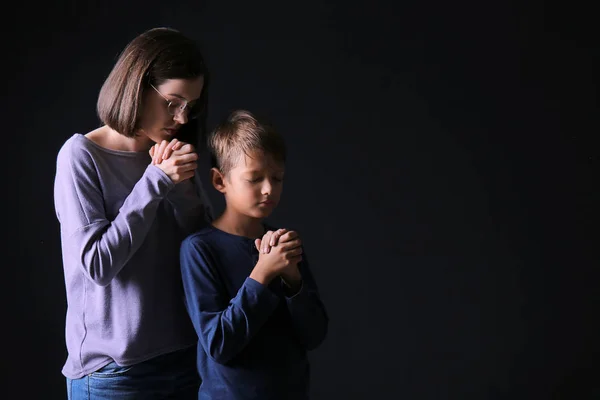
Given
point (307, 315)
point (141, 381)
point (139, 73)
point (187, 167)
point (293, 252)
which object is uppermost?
point (139, 73)

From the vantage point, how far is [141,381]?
1301 millimetres

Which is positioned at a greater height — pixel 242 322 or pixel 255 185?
pixel 255 185

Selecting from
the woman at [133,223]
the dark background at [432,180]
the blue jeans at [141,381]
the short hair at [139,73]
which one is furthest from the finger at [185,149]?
the dark background at [432,180]

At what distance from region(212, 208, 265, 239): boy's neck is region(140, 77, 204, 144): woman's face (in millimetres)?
189

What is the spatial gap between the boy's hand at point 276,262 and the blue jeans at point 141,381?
0.87 ft

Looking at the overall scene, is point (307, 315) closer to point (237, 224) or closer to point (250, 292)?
point (250, 292)

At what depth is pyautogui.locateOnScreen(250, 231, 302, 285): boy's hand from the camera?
1.22 m

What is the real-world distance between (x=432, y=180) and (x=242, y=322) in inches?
52.0

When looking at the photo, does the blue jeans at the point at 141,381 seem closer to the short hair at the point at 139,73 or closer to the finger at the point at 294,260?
the finger at the point at 294,260

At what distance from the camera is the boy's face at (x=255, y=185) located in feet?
4.26

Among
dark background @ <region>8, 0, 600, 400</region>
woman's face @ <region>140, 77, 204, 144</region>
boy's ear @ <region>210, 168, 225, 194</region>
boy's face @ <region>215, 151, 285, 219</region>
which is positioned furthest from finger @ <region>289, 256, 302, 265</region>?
dark background @ <region>8, 0, 600, 400</region>

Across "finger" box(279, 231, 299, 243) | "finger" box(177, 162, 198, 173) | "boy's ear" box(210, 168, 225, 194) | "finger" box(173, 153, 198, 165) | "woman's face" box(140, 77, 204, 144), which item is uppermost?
"woman's face" box(140, 77, 204, 144)

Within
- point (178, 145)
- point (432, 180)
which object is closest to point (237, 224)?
point (178, 145)

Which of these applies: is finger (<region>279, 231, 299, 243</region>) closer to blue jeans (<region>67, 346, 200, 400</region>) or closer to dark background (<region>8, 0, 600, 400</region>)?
blue jeans (<region>67, 346, 200, 400</region>)
